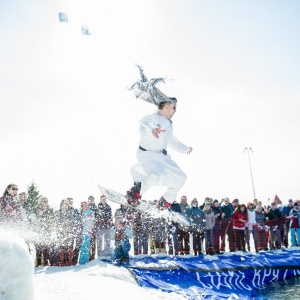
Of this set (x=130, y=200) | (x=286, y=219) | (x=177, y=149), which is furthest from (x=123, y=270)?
(x=286, y=219)

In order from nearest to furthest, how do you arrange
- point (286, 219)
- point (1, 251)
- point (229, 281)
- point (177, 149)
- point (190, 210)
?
1. point (1, 251)
2. point (177, 149)
3. point (229, 281)
4. point (190, 210)
5. point (286, 219)

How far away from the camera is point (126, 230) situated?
6734 millimetres

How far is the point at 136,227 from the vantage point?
299 inches

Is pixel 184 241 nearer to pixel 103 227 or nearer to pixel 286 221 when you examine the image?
pixel 103 227

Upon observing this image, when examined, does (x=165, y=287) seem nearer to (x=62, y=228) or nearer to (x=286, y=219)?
(x=62, y=228)

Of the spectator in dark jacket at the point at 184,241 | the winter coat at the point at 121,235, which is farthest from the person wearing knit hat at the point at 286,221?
the winter coat at the point at 121,235

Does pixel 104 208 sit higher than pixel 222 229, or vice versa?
pixel 104 208

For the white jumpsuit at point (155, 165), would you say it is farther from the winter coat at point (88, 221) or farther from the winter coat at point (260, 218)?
the winter coat at point (260, 218)

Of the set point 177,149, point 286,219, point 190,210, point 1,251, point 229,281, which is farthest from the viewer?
point 286,219

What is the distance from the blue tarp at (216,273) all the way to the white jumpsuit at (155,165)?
1550 mm

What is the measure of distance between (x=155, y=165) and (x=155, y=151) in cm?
29

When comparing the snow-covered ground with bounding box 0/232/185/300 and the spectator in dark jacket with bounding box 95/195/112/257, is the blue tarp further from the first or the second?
the spectator in dark jacket with bounding box 95/195/112/257

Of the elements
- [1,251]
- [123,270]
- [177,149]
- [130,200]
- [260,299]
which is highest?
[177,149]

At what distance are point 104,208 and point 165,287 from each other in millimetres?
2960
